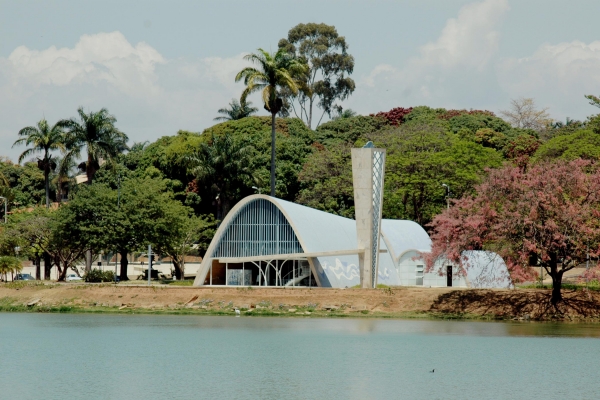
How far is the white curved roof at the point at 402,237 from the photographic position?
206 feet

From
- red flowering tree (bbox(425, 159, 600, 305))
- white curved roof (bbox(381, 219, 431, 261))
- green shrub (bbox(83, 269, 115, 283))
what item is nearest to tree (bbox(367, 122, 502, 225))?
white curved roof (bbox(381, 219, 431, 261))

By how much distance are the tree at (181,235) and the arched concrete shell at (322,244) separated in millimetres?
10289

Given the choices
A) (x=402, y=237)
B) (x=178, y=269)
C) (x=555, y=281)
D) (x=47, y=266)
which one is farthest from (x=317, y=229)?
(x=47, y=266)

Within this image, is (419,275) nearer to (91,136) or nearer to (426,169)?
(426,169)

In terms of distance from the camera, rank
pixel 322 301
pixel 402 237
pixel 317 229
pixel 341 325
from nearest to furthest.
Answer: pixel 341 325, pixel 322 301, pixel 317 229, pixel 402 237

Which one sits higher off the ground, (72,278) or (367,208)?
(367,208)

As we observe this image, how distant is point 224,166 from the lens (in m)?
78.3

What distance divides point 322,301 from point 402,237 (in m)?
15.9

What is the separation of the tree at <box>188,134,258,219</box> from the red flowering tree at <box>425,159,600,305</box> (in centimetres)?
3252

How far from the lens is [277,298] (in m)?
51.1

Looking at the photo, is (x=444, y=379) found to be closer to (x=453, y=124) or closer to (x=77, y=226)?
(x=77, y=226)

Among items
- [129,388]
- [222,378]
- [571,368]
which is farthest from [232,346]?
[571,368]

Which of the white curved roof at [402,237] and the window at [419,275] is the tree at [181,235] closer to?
the white curved roof at [402,237]

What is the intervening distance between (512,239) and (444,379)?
19486 mm
